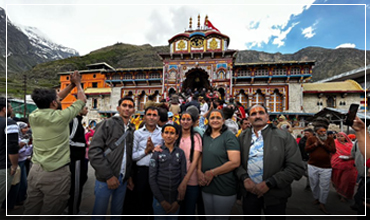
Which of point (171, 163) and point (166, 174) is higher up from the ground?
point (171, 163)

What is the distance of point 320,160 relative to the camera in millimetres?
4113

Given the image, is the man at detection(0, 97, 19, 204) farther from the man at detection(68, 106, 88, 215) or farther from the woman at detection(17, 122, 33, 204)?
the woman at detection(17, 122, 33, 204)

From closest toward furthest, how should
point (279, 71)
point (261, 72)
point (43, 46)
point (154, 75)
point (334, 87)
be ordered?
point (334, 87)
point (279, 71)
point (261, 72)
point (154, 75)
point (43, 46)

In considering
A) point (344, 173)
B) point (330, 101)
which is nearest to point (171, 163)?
point (344, 173)

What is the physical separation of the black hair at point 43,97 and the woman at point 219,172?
8.00 ft

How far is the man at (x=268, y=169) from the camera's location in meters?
2.34

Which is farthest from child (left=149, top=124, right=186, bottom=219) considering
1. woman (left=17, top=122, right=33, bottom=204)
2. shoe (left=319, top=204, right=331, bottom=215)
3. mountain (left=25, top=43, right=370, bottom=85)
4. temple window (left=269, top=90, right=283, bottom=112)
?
mountain (left=25, top=43, right=370, bottom=85)

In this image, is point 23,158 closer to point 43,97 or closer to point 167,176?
point 43,97

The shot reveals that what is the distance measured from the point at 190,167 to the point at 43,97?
93.9 inches

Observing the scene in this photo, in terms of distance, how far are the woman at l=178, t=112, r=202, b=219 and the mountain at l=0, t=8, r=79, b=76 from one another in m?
99.9

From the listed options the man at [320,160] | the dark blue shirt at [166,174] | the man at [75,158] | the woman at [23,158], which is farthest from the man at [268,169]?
the woman at [23,158]

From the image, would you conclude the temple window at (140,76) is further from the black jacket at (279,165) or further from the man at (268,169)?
the black jacket at (279,165)

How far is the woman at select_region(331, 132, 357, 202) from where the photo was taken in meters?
4.40

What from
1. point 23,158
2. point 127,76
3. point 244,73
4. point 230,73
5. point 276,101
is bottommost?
point 23,158
